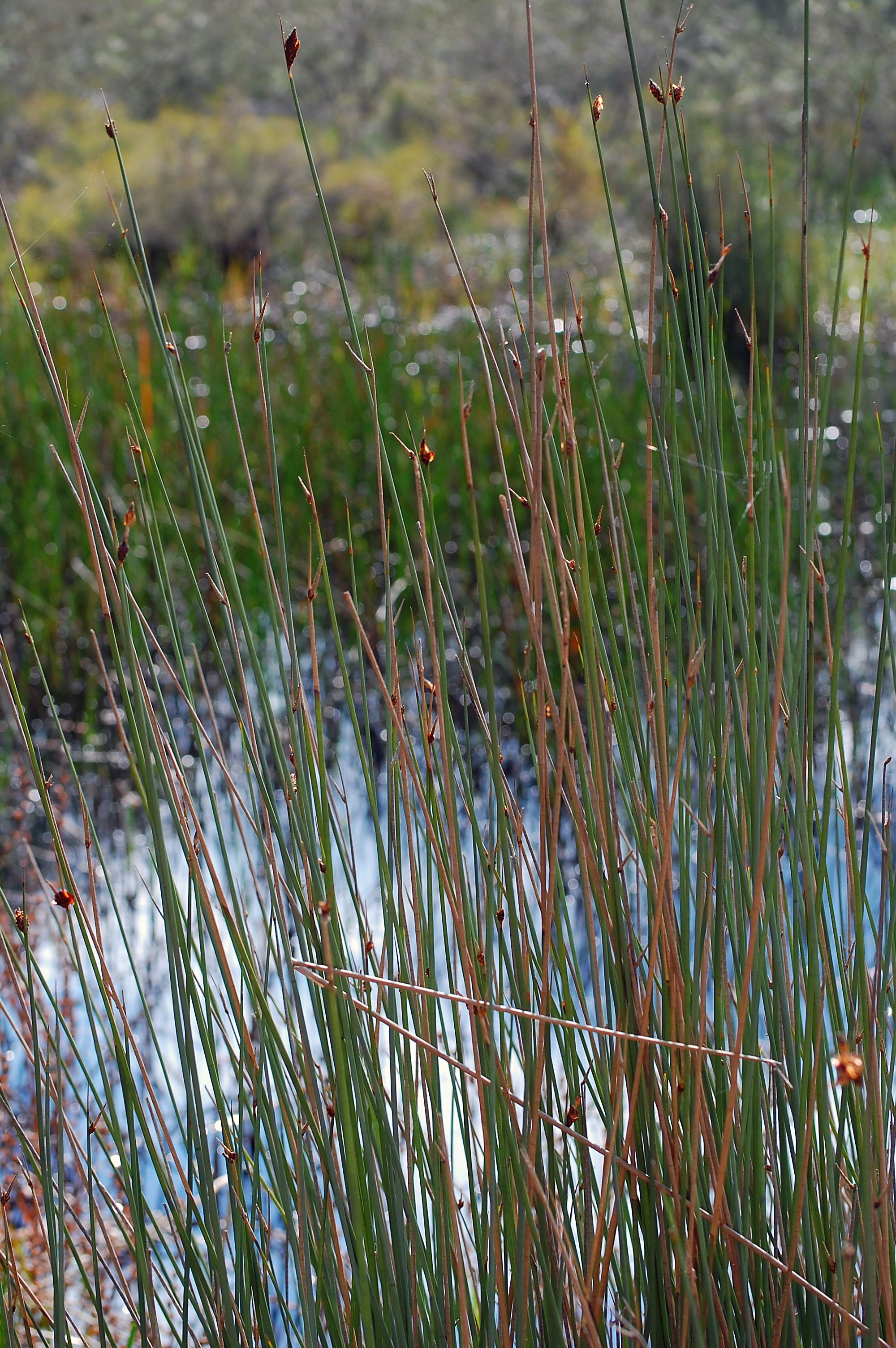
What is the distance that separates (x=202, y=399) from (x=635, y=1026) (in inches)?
133

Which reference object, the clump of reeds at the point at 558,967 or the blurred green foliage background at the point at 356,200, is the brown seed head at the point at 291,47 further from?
A: the blurred green foliage background at the point at 356,200

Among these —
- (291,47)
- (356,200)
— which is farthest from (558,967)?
(356,200)

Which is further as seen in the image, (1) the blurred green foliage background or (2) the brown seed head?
(1) the blurred green foliage background

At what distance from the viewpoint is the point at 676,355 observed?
76cm

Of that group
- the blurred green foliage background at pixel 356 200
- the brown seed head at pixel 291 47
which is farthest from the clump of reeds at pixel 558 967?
the blurred green foliage background at pixel 356 200

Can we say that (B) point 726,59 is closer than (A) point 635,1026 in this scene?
No

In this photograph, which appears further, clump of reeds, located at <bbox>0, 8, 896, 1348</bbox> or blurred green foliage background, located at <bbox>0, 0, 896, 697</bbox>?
blurred green foliage background, located at <bbox>0, 0, 896, 697</bbox>

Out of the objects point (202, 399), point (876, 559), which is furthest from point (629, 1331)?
point (202, 399)

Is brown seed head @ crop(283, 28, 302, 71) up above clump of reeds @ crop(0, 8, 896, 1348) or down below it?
above

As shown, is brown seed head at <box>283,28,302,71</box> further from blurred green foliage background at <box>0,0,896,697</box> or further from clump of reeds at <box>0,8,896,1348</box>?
blurred green foliage background at <box>0,0,896,697</box>

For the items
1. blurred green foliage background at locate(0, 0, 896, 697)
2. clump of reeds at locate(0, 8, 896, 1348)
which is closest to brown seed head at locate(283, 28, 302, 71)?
clump of reeds at locate(0, 8, 896, 1348)

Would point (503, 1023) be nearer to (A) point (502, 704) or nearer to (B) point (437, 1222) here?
(B) point (437, 1222)

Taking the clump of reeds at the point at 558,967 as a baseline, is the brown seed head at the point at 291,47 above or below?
above

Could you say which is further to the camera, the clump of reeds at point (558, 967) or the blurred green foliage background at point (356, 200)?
the blurred green foliage background at point (356, 200)
